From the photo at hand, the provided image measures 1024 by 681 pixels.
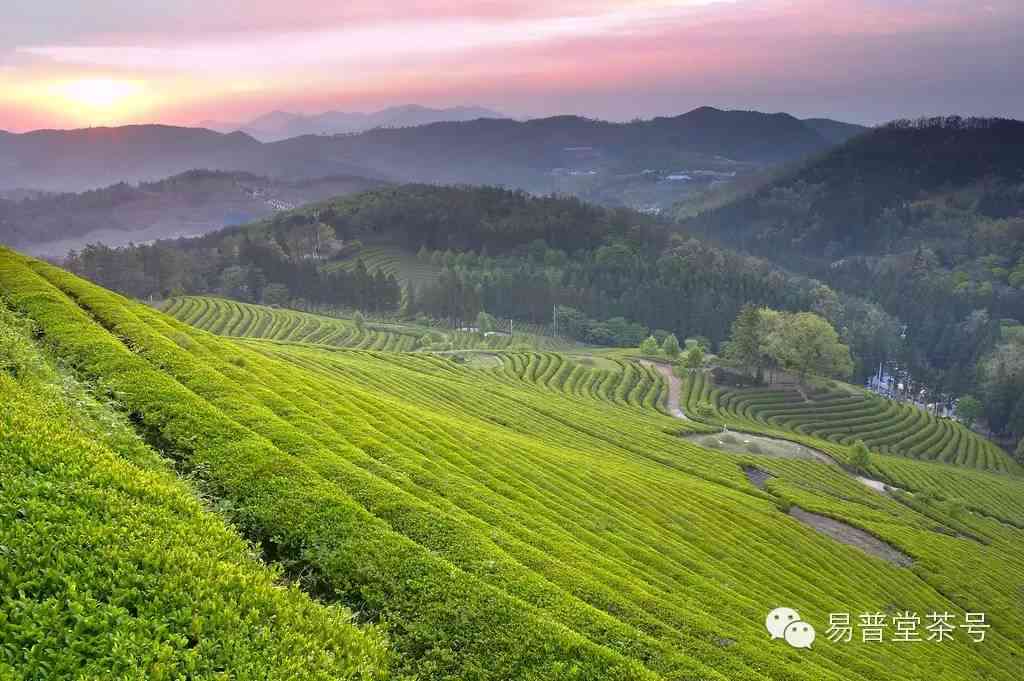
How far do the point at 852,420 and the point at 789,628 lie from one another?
348 ft

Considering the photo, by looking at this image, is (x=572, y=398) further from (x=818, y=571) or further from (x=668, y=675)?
(x=668, y=675)

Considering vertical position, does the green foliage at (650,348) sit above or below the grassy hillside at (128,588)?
below

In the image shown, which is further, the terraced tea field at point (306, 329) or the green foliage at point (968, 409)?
the green foliage at point (968, 409)

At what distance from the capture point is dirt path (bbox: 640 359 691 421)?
97188 millimetres

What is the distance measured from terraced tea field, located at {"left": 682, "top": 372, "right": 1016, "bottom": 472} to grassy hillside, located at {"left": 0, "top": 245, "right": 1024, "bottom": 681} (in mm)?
64352

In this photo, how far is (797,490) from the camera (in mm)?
54781

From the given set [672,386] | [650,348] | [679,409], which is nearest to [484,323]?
[650,348]

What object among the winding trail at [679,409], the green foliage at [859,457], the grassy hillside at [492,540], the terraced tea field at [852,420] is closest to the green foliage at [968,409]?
the terraced tea field at [852,420]

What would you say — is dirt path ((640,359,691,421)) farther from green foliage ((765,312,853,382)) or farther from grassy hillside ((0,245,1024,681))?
grassy hillside ((0,245,1024,681))

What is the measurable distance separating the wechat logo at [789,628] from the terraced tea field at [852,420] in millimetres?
76625

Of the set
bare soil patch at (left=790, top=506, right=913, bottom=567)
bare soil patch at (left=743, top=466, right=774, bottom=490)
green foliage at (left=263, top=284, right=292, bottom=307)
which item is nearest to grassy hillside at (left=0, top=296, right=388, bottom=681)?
bare soil patch at (left=790, top=506, right=913, bottom=567)

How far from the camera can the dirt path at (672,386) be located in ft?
319

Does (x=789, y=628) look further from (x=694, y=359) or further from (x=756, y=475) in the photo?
(x=694, y=359)

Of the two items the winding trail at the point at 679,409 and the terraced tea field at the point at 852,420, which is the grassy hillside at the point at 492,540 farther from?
the terraced tea field at the point at 852,420
